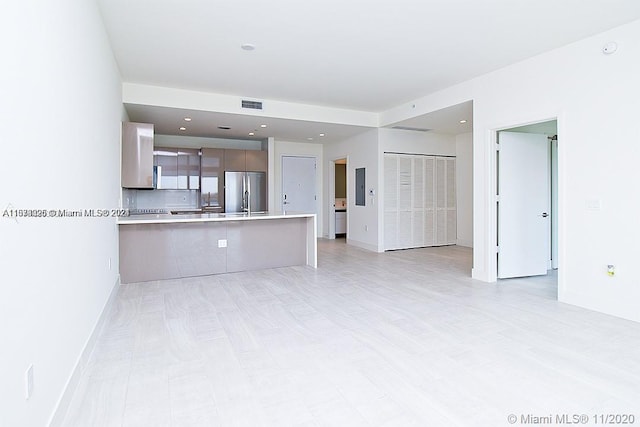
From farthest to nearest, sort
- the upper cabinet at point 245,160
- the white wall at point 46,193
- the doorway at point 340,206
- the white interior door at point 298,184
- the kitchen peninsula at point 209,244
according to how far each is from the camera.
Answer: the doorway at point 340,206 → the white interior door at point 298,184 → the upper cabinet at point 245,160 → the kitchen peninsula at point 209,244 → the white wall at point 46,193

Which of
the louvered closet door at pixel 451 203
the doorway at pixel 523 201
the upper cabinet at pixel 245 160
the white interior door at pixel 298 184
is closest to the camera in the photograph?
the doorway at pixel 523 201

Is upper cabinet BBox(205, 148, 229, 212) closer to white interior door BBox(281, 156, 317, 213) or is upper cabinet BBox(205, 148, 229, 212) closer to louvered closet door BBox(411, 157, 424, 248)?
white interior door BBox(281, 156, 317, 213)

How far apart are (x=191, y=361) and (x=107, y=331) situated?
3.45ft

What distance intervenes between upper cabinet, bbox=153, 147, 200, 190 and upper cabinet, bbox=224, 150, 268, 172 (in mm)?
641

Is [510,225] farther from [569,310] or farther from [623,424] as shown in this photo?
[623,424]

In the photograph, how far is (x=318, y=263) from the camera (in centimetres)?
605

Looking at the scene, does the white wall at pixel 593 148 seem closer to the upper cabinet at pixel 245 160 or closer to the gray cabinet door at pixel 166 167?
the upper cabinet at pixel 245 160

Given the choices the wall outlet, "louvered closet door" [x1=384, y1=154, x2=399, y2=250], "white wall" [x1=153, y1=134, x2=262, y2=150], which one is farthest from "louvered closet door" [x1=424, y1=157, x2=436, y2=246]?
the wall outlet

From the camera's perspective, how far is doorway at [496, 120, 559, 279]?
190 inches

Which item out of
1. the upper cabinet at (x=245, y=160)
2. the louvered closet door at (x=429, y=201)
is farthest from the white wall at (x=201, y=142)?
the louvered closet door at (x=429, y=201)

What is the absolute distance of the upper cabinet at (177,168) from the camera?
23.8 feet

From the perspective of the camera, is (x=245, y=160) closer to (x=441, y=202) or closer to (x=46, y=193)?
(x=441, y=202)

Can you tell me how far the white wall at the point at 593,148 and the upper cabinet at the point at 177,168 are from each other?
5883 millimetres

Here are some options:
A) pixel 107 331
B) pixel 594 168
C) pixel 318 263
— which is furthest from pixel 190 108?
pixel 594 168
